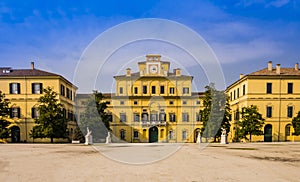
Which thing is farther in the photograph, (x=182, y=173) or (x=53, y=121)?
(x=53, y=121)

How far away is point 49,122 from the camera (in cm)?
3109

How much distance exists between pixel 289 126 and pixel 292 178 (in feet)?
105

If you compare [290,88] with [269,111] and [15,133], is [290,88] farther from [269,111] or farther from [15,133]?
[15,133]

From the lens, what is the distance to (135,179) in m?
8.58

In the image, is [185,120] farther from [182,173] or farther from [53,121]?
[182,173]

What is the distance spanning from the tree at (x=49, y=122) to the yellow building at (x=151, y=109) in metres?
13.4

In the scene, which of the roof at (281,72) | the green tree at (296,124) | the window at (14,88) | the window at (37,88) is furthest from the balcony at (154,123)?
the window at (14,88)

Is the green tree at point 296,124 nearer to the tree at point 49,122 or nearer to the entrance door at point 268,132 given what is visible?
the entrance door at point 268,132

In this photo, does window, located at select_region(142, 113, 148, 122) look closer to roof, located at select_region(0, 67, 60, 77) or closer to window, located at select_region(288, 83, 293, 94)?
roof, located at select_region(0, 67, 60, 77)

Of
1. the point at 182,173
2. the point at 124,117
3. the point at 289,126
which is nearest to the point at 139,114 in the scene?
the point at 124,117

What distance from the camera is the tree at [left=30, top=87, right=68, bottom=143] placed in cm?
3073

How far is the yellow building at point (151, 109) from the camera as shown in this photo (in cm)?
4453

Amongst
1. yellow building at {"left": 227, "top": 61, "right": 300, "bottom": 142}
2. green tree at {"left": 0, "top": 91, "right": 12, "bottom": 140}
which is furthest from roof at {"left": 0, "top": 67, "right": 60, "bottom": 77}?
yellow building at {"left": 227, "top": 61, "right": 300, "bottom": 142}

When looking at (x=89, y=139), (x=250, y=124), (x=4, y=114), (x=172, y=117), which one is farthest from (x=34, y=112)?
(x=250, y=124)
